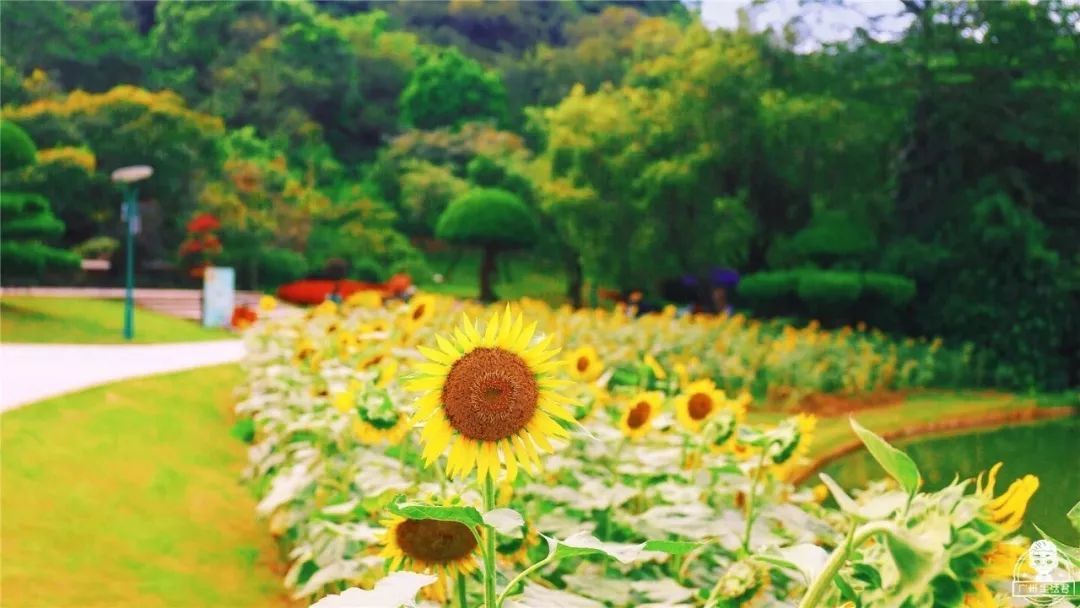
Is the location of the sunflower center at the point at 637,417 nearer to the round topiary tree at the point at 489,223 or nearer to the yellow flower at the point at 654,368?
the yellow flower at the point at 654,368

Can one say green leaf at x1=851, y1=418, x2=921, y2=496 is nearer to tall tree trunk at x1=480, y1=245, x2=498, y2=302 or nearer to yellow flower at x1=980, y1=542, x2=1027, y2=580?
yellow flower at x1=980, y1=542, x2=1027, y2=580

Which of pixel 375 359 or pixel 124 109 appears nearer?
pixel 375 359

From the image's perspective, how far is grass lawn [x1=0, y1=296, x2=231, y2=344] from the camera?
7.63 m

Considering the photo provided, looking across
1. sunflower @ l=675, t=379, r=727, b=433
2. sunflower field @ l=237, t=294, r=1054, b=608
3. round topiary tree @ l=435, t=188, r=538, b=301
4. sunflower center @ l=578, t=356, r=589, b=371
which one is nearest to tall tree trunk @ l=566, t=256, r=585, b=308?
round topiary tree @ l=435, t=188, r=538, b=301

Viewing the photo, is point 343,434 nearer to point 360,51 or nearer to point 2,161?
point 2,161

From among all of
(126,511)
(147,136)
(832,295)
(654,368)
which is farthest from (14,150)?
(654,368)

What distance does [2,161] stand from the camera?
8.39 metres

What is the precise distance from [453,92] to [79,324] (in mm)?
9222

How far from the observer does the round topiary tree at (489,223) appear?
42.3 feet

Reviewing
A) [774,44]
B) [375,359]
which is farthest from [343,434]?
[774,44]

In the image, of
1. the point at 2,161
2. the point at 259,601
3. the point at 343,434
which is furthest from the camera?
the point at 2,161

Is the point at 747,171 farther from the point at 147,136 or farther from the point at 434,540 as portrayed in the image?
the point at 434,540

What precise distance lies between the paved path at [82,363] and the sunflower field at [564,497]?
1726 mm

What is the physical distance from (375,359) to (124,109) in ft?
36.0
